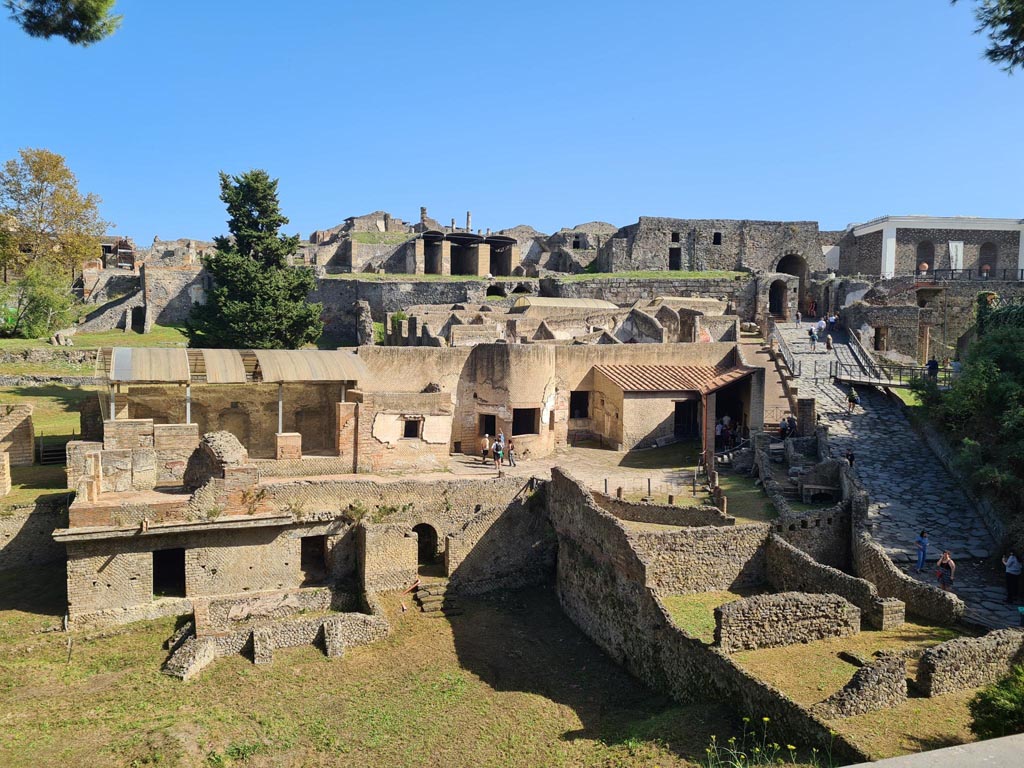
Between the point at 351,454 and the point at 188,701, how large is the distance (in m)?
7.63

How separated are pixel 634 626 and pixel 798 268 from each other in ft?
111

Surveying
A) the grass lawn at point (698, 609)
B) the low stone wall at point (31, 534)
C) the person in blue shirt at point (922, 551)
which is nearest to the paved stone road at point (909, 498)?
the person in blue shirt at point (922, 551)

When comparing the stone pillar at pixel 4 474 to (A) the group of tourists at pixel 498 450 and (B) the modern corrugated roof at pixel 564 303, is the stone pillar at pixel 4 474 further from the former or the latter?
(B) the modern corrugated roof at pixel 564 303

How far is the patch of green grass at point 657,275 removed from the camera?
126 ft

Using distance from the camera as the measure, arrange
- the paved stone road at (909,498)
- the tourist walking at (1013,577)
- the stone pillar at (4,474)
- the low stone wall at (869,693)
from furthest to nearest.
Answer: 1. the stone pillar at (4,474)
2. the paved stone road at (909,498)
3. the tourist walking at (1013,577)
4. the low stone wall at (869,693)

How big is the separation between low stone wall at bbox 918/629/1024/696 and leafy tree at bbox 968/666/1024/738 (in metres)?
1.19

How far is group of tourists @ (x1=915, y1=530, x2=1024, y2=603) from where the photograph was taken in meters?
12.2

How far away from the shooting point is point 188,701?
1223cm

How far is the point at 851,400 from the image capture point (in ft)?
71.8

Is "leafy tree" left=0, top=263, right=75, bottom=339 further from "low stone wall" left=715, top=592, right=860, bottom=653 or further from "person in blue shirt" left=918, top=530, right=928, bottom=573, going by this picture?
"person in blue shirt" left=918, top=530, right=928, bottom=573

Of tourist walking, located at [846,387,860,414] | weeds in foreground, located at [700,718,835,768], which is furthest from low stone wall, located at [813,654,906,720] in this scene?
tourist walking, located at [846,387,860,414]

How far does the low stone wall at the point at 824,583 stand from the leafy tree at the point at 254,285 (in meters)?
19.2

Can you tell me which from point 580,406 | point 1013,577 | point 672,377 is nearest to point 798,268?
point 672,377

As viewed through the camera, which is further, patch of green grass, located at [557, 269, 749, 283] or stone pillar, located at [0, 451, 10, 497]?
patch of green grass, located at [557, 269, 749, 283]
